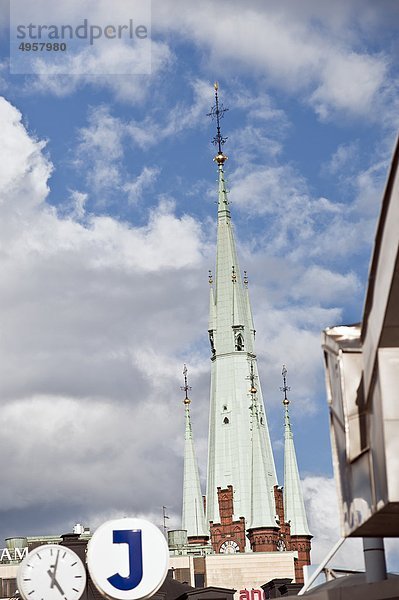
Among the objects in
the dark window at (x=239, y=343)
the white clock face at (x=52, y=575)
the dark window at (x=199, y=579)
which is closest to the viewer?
the white clock face at (x=52, y=575)

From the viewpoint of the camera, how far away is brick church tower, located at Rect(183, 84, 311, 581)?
140125 millimetres

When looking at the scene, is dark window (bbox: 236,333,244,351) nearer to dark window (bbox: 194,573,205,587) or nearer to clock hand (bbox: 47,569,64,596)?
dark window (bbox: 194,573,205,587)

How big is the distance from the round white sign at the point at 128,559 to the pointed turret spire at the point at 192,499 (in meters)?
122

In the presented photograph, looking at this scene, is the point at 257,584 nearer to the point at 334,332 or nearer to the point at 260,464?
the point at 260,464

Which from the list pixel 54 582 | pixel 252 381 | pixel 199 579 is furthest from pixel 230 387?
pixel 54 582

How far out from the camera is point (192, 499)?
144 meters

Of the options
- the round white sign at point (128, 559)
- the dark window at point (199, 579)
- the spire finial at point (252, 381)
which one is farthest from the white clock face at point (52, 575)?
the spire finial at point (252, 381)

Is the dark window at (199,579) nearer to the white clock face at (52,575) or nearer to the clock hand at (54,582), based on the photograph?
the white clock face at (52,575)

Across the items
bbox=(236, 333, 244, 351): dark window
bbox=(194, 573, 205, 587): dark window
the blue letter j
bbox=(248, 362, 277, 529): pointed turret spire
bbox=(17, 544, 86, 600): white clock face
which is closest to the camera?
the blue letter j

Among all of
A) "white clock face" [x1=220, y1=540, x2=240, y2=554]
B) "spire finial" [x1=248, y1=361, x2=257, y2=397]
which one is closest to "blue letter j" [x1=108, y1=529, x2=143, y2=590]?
"white clock face" [x1=220, y1=540, x2=240, y2=554]

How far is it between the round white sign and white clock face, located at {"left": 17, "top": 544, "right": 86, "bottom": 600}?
93 centimetres

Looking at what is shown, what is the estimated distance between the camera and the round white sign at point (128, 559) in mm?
19812

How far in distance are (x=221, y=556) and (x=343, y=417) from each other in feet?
384

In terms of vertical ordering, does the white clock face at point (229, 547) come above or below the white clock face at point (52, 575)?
above
